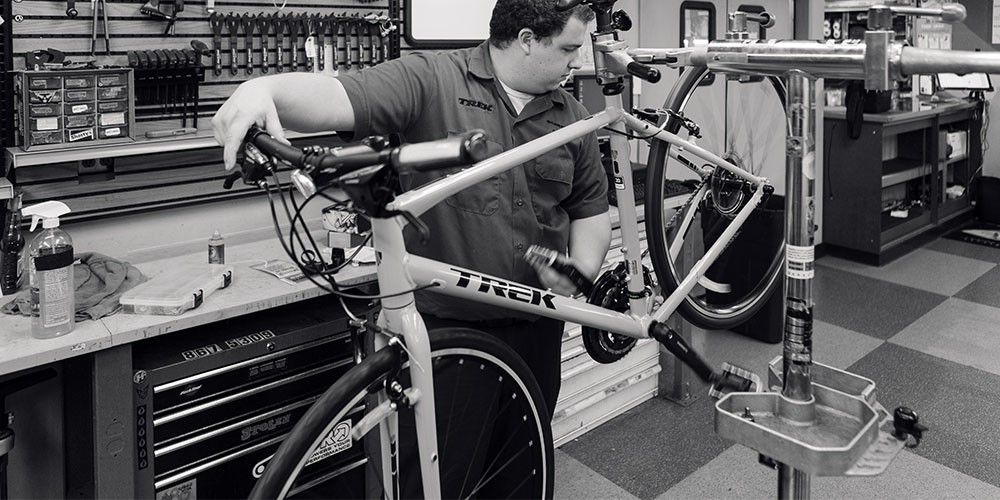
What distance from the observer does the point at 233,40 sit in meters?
2.43

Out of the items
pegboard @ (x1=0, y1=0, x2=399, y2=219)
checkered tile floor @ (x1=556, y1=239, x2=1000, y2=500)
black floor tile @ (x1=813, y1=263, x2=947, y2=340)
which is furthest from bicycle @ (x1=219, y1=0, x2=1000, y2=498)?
black floor tile @ (x1=813, y1=263, x2=947, y2=340)

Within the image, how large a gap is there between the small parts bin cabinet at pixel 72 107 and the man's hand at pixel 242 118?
3.68 feet

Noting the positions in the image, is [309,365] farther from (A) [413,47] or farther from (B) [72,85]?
(A) [413,47]

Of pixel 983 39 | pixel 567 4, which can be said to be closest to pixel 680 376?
pixel 567 4

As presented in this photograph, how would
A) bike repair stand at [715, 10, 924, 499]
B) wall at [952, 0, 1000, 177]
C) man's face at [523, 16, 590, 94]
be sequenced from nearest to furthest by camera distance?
bike repair stand at [715, 10, 924, 499] < man's face at [523, 16, 590, 94] < wall at [952, 0, 1000, 177]

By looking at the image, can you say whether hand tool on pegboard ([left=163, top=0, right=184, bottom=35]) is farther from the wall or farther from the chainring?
the wall

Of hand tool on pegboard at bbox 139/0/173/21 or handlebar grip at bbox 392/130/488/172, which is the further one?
hand tool on pegboard at bbox 139/0/173/21

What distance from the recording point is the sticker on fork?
3.02ft

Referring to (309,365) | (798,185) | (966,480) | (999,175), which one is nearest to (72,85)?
(309,365)

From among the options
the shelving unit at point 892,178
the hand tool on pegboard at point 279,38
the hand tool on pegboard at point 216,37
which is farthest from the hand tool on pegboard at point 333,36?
the shelving unit at point 892,178

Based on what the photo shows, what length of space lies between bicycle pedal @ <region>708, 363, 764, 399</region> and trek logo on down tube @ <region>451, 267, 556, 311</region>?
1.33 feet

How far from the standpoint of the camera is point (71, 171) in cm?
217

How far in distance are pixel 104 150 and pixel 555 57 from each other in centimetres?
125

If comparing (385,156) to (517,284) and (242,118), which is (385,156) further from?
(517,284)
